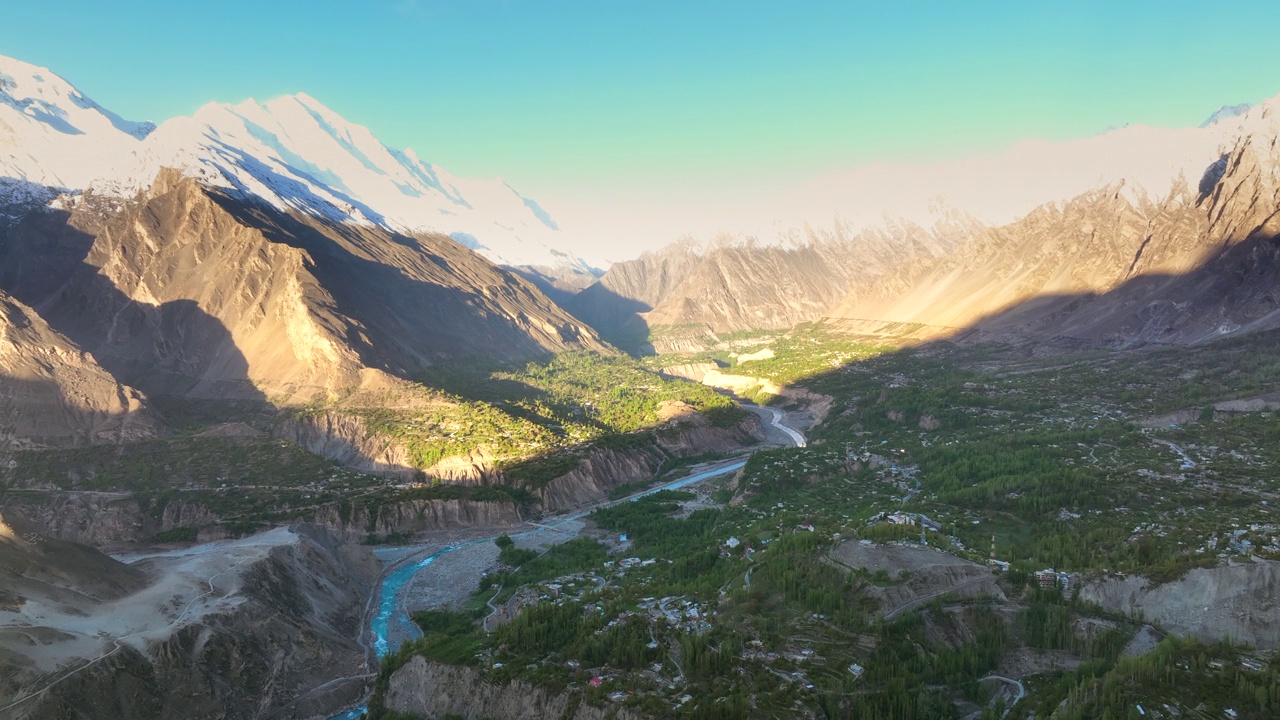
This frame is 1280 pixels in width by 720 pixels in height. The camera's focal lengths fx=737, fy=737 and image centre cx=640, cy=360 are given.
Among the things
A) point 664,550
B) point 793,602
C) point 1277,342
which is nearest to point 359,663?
point 664,550

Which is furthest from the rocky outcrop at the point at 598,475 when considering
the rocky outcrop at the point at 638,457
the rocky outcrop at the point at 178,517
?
the rocky outcrop at the point at 178,517

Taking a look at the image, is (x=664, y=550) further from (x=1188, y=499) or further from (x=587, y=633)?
(x=1188, y=499)

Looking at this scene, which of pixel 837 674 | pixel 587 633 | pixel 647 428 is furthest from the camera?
pixel 647 428

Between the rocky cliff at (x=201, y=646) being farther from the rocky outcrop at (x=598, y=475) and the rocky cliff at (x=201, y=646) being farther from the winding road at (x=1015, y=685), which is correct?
the winding road at (x=1015, y=685)

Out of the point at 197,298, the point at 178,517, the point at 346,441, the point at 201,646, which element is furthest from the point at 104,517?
the point at 197,298

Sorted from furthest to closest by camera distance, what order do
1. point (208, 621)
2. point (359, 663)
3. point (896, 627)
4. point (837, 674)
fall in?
point (359, 663)
point (208, 621)
point (896, 627)
point (837, 674)

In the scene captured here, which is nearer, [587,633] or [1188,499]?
[587,633]

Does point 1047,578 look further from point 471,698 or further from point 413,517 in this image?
point 413,517

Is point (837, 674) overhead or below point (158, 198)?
below
